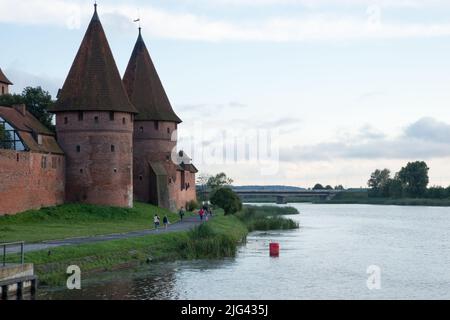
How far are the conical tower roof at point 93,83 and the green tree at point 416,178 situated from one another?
102854 millimetres

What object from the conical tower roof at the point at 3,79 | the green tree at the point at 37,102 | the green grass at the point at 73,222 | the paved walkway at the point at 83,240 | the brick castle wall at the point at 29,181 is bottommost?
the paved walkway at the point at 83,240

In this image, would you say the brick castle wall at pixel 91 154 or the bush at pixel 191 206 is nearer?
the brick castle wall at pixel 91 154

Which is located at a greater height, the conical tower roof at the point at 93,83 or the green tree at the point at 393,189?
the conical tower roof at the point at 93,83

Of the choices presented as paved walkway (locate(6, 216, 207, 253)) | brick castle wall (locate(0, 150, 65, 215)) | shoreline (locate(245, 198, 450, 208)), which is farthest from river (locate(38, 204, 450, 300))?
shoreline (locate(245, 198, 450, 208))

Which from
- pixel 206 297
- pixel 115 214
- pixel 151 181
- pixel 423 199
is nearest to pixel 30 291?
pixel 206 297

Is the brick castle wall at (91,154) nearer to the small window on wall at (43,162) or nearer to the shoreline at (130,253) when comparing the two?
the small window on wall at (43,162)

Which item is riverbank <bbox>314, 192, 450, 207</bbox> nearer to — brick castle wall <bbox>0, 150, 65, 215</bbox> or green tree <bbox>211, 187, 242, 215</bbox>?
green tree <bbox>211, 187, 242, 215</bbox>

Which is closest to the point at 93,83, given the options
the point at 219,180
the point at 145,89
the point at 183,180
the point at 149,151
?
the point at 145,89

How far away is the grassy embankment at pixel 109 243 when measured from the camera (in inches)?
1174

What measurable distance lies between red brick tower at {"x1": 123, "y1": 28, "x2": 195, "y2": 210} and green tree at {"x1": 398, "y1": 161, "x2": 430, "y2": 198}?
92.3 metres

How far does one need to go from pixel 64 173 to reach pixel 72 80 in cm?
644

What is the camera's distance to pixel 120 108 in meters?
53.2

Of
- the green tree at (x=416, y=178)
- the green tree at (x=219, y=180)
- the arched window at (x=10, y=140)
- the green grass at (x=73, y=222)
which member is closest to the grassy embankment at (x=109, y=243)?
the green grass at (x=73, y=222)

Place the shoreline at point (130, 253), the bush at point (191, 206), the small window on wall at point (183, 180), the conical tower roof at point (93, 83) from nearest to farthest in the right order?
1. the shoreline at point (130, 253)
2. the conical tower roof at point (93, 83)
3. the small window on wall at point (183, 180)
4. the bush at point (191, 206)
